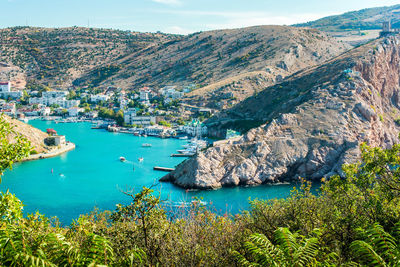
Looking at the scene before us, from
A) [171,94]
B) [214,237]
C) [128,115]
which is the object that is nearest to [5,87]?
[128,115]

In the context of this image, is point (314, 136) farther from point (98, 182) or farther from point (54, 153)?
point (54, 153)

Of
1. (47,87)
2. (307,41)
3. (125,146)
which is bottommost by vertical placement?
(125,146)

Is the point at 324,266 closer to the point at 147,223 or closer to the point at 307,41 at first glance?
the point at 147,223

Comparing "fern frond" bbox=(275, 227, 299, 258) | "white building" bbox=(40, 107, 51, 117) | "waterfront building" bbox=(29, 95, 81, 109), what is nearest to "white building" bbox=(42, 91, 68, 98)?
"waterfront building" bbox=(29, 95, 81, 109)

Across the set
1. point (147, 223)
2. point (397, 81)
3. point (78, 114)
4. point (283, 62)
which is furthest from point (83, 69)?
point (147, 223)

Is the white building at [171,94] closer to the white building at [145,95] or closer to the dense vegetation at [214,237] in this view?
the white building at [145,95]

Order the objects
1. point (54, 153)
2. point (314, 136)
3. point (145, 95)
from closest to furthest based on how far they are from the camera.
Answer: point (314, 136), point (54, 153), point (145, 95)
